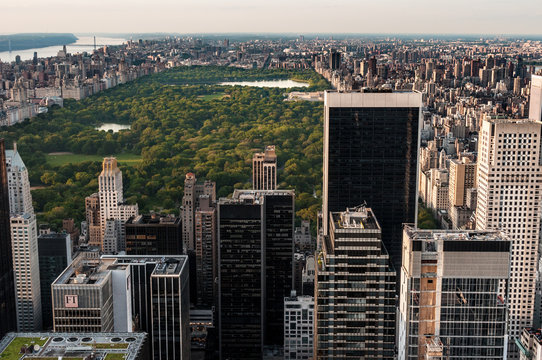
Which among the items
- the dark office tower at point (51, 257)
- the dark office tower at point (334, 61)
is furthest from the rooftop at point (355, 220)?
the dark office tower at point (334, 61)

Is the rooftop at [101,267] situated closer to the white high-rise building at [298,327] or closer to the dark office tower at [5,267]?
the white high-rise building at [298,327]

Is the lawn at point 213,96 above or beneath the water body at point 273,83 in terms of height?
beneath

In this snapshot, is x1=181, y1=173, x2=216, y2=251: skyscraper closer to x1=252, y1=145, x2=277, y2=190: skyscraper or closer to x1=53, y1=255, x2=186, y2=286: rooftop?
x1=252, y1=145, x2=277, y2=190: skyscraper

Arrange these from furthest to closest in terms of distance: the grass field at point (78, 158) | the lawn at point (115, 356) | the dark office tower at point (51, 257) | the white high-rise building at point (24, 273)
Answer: the grass field at point (78, 158)
the dark office tower at point (51, 257)
the white high-rise building at point (24, 273)
the lawn at point (115, 356)

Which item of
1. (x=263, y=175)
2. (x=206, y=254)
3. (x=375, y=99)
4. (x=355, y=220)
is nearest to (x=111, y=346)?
(x=355, y=220)

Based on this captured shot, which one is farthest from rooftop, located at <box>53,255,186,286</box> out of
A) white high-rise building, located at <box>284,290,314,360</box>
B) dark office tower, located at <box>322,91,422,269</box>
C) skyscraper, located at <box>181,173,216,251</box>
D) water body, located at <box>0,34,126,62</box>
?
water body, located at <box>0,34,126,62</box>

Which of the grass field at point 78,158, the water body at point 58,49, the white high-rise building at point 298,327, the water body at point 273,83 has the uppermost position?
the water body at point 58,49

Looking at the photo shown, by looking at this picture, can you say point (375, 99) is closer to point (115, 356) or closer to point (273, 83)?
point (115, 356)
